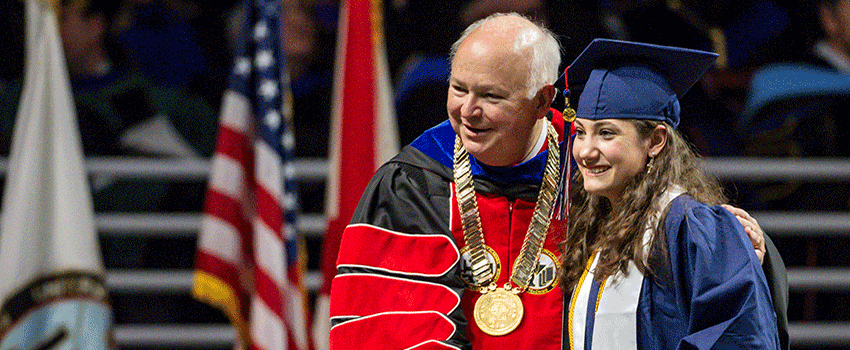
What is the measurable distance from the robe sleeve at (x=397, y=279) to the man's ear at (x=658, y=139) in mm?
609

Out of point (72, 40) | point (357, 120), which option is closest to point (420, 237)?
point (357, 120)

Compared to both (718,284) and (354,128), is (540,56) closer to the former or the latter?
(718,284)

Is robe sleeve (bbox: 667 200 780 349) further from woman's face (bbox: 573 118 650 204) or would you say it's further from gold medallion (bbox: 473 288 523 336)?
gold medallion (bbox: 473 288 523 336)

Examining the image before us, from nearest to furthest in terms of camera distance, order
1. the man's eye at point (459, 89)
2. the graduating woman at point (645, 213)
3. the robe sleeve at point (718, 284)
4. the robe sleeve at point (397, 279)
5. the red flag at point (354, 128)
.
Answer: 1. the robe sleeve at point (718, 284)
2. the graduating woman at point (645, 213)
3. the robe sleeve at point (397, 279)
4. the man's eye at point (459, 89)
5. the red flag at point (354, 128)

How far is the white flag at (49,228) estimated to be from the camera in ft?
16.1

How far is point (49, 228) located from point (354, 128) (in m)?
1.70

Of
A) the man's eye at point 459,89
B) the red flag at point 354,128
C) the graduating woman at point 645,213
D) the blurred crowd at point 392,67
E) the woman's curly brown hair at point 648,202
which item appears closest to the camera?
the graduating woman at point 645,213

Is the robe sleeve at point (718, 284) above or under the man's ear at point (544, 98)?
under

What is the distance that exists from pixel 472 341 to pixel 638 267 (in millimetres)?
587

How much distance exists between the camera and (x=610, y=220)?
2422mm

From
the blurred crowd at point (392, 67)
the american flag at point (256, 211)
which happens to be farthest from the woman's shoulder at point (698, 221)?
the blurred crowd at point (392, 67)

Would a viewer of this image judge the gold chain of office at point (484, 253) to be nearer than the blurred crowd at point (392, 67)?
Yes

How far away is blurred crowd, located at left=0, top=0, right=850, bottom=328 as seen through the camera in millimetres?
6090

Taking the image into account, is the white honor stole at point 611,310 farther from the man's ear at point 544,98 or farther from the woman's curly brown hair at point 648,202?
the man's ear at point 544,98
